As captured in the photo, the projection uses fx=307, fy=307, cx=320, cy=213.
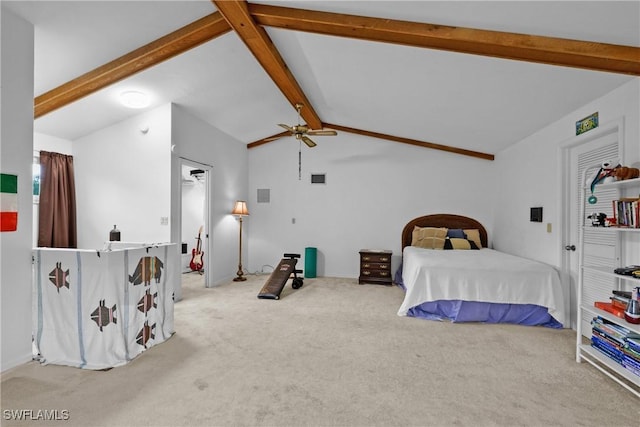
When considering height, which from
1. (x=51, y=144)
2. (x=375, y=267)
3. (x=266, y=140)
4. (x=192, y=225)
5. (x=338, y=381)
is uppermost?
(x=266, y=140)

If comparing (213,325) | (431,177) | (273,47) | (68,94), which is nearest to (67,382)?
(213,325)

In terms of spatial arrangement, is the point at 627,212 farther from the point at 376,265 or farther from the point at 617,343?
the point at 376,265

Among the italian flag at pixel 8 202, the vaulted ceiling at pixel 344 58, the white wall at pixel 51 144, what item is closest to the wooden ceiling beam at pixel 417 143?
the vaulted ceiling at pixel 344 58

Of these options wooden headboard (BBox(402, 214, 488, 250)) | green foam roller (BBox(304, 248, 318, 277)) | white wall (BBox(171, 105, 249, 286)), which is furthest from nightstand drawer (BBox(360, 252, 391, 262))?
white wall (BBox(171, 105, 249, 286))

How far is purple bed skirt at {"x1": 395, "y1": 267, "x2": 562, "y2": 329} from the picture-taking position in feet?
11.5

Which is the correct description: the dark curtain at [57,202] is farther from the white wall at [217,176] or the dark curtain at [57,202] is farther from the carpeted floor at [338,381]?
the carpeted floor at [338,381]

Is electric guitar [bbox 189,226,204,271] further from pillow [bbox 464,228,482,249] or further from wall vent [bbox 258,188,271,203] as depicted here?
pillow [bbox 464,228,482,249]

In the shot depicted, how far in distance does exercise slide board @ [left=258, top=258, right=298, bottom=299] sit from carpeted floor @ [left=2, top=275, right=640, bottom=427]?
106cm

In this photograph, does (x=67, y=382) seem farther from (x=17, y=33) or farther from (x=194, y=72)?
(x=194, y=72)

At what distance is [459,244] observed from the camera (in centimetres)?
534

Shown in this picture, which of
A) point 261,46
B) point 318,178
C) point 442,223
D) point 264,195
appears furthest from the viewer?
point 264,195

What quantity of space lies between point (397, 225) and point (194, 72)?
14.2 ft

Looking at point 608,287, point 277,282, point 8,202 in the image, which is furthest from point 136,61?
point 608,287

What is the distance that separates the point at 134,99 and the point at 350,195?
3.95 metres
